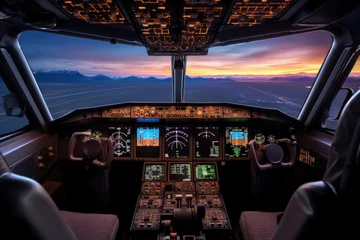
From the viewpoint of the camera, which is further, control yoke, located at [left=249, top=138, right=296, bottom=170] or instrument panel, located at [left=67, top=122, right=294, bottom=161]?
instrument panel, located at [left=67, top=122, right=294, bottom=161]

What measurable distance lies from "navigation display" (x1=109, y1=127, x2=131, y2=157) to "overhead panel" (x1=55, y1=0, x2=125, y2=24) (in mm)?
1674

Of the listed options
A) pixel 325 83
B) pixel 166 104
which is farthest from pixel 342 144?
pixel 166 104

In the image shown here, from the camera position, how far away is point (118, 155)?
11.5 feet

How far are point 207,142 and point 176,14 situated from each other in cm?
206

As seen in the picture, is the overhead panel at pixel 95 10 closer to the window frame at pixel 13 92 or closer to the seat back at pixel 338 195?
the window frame at pixel 13 92

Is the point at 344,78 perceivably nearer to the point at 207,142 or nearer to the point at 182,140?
the point at 207,142

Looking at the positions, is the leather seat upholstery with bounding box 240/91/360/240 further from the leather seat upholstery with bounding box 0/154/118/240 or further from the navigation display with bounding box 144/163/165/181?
the navigation display with bounding box 144/163/165/181

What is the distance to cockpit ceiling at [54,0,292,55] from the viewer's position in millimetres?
1647

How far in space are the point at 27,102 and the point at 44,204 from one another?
8.84 feet

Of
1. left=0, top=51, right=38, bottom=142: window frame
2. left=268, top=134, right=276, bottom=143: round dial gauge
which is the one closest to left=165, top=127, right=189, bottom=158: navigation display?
left=268, top=134, right=276, bottom=143: round dial gauge

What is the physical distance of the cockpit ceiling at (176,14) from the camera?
165 centimetres

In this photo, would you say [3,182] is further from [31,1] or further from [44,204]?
[31,1]

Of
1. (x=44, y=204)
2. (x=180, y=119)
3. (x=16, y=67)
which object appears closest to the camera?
(x=44, y=204)

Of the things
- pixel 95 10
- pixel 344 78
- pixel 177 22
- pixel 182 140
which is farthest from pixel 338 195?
pixel 182 140
